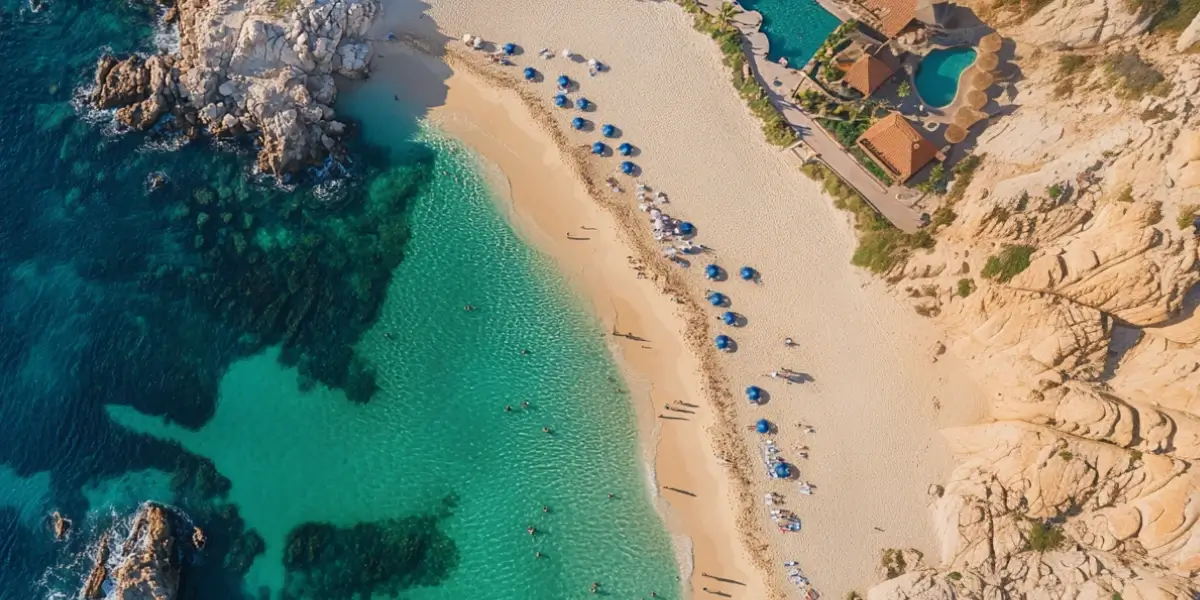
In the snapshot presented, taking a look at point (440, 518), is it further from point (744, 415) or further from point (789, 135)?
point (789, 135)

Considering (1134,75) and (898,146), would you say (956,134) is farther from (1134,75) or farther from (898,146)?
(1134,75)

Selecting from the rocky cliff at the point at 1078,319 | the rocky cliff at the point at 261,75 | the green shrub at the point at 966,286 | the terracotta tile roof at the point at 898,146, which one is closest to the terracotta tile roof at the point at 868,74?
the terracotta tile roof at the point at 898,146

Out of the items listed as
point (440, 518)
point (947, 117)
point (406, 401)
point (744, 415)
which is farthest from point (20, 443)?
point (947, 117)

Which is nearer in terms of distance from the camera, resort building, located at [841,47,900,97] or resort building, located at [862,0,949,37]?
resort building, located at [841,47,900,97]

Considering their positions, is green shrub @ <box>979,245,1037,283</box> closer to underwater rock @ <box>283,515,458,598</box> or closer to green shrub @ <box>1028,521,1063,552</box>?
green shrub @ <box>1028,521,1063,552</box>

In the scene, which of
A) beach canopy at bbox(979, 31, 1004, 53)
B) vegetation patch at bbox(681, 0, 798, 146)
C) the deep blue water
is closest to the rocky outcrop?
the deep blue water

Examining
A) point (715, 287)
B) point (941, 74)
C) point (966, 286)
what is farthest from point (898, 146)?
point (715, 287)

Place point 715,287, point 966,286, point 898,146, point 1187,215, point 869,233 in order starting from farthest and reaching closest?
point 715,287 < point 869,233 < point 898,146 < point 966,286 < point 1187,215
